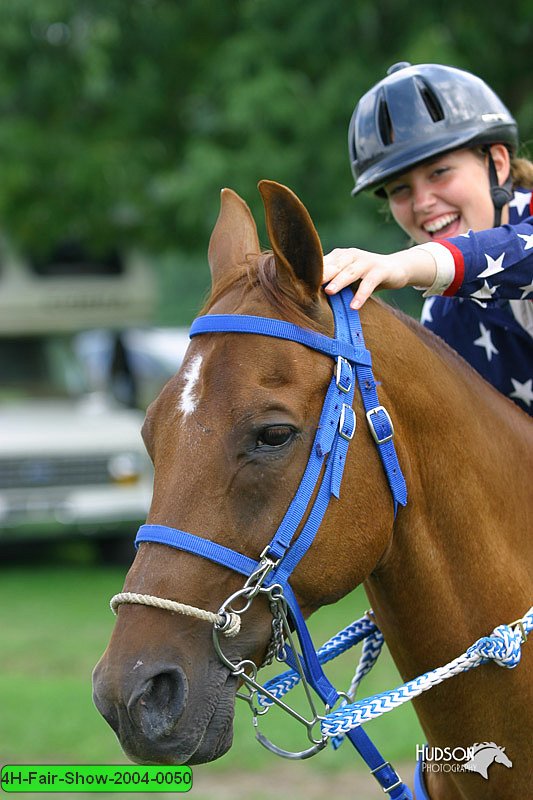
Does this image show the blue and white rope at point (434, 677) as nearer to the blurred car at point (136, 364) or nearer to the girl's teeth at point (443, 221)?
the girl's teeth at point (443, 221)

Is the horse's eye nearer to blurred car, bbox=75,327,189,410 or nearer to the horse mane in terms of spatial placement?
the horse mane

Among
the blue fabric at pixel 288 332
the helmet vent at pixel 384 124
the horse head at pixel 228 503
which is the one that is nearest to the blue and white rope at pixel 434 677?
the horse head at pixel 228 503

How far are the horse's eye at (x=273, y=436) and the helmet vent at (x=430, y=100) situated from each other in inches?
56.7

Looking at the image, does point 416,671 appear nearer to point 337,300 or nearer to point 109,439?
point 337,300

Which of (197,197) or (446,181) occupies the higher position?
(446,181)

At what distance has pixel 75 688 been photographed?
24.5 feet

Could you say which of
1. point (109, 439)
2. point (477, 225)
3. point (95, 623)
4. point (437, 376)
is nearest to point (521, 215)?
point (477, 225)

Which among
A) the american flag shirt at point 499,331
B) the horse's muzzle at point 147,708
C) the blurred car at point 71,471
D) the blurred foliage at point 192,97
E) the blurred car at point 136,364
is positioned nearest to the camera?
the horse's muzzle at point 147,708

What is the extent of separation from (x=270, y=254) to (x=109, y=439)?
9220mm

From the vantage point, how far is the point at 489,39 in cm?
927

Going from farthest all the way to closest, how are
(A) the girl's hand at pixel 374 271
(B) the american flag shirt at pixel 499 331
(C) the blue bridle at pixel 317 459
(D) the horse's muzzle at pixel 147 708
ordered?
1. (B) the american flag shirt at pixel 499 331
2. (A) the girl's hand at pixel 374 271
3. (C) the blue bridle at pixel 317 459
4. (D) the horse's muzzle at pixel 147 708

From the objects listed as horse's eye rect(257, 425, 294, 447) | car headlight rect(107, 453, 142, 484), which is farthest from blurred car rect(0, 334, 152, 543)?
horse's eye rect(257, 425, 294, 447)

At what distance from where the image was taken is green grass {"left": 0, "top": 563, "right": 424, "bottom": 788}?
611cm

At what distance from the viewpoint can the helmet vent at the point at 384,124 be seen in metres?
3.33
